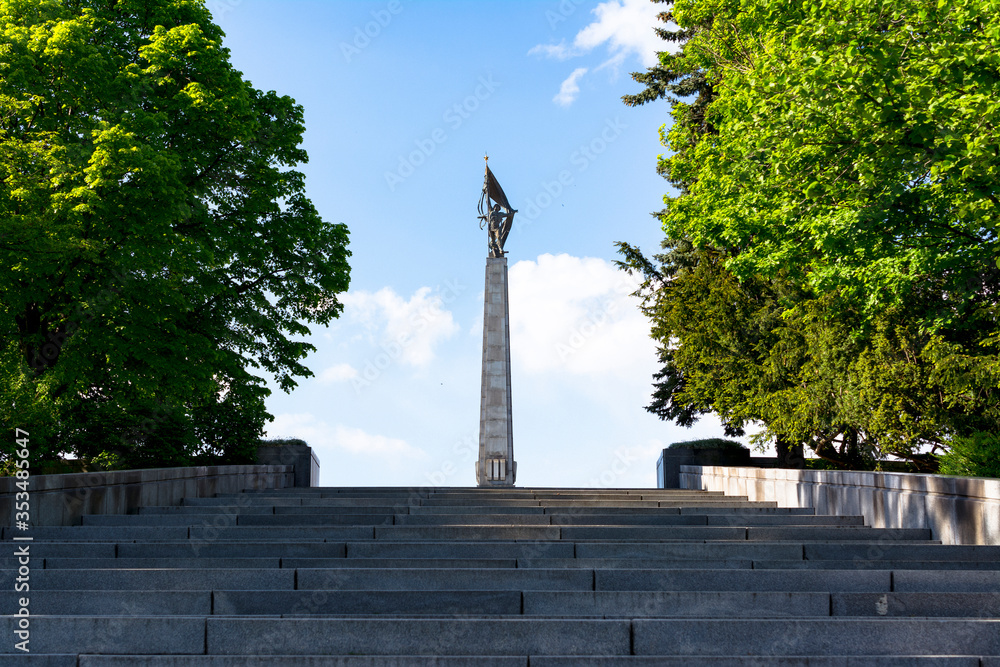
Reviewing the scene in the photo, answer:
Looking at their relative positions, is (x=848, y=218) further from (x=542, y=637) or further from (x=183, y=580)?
(x=183, y=580)

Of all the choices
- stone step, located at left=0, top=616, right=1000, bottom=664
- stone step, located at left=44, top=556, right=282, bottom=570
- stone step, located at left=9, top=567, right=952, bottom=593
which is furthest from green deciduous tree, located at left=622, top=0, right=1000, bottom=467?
stone step, located at left=44, top=556, right=282, bottom=570

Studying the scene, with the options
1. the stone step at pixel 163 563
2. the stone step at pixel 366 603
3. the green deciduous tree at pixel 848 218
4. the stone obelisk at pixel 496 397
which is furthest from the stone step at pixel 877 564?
the stone obelisk at pixel 496 397

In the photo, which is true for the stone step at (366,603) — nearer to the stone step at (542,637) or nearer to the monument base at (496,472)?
the stone step at (542,637)

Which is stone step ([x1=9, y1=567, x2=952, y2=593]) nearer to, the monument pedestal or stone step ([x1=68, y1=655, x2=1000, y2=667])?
stone step ([x1=68, y1=655, x2=1000, y2=667])

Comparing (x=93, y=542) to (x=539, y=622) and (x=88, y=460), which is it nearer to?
(x=539, y=622)

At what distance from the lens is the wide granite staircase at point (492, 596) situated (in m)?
5.89

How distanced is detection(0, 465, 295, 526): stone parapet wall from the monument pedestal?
10.0 metres

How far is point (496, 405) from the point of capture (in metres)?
25.4

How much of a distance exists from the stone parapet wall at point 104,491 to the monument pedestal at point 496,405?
10.0m

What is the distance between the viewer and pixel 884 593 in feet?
22.2

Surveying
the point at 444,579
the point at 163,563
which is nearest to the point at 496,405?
the point at 163,563

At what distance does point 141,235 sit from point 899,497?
14890 millimetres

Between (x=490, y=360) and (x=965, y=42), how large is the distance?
15.9 meters

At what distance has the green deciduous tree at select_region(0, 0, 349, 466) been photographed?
1592 cm
